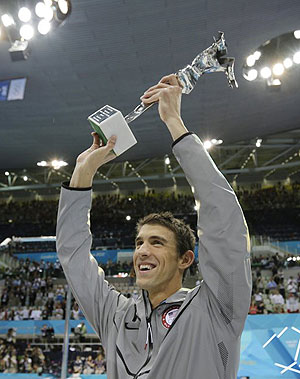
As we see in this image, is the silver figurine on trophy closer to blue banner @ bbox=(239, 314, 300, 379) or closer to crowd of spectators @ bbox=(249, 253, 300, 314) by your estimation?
blue banner @ bbox=(239, 314, 300, 379)

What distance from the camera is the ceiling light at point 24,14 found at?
578 cm

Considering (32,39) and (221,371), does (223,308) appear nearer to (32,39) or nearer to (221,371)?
(221,371)

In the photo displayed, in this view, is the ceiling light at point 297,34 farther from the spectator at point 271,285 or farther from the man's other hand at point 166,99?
the man's other hand at point 166,99

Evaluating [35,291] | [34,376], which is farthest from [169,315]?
[35,291]

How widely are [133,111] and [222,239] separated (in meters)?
0.53

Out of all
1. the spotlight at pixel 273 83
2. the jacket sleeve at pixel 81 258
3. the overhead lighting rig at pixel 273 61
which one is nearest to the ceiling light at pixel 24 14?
the overhead lighting rig at pixel 273 61

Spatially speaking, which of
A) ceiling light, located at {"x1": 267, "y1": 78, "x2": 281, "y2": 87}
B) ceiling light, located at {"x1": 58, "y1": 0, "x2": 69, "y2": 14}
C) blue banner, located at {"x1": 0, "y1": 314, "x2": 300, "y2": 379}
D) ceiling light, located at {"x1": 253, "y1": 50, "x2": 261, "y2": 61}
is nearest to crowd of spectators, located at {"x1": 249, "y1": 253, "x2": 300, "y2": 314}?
blue banner, located at {"x1": 0, "y1": 314, "x2": 300, "y2": 379}

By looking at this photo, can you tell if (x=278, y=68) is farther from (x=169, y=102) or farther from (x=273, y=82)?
(x=169, y=102)

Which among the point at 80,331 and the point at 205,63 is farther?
the point at 80,331

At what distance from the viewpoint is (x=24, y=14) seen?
229 inches

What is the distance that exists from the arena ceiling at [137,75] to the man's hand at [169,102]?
193 inches

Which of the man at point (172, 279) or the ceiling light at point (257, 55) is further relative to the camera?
the ceiling light at point (257, 55)

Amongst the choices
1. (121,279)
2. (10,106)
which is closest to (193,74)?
(121,279)

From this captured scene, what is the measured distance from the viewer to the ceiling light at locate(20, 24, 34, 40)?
593 cm
